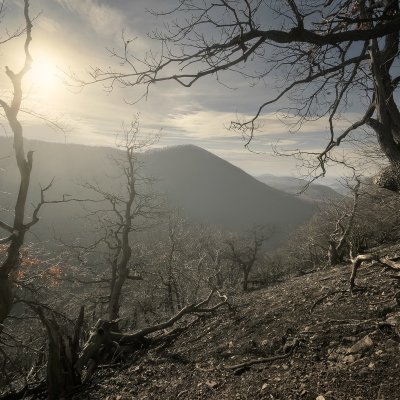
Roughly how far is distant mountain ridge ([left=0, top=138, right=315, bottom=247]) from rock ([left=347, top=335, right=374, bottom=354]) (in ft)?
279

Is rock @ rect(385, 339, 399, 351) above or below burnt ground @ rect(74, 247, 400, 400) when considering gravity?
above

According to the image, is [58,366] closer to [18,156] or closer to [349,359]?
[18,156]

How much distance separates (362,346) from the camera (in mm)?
3855

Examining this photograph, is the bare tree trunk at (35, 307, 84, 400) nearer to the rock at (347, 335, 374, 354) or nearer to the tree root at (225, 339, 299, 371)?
the tree root at (225, 339, 299, 371)

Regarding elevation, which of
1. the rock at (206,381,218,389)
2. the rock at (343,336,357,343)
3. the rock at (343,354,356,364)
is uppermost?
the rock at (343,336,357,343)

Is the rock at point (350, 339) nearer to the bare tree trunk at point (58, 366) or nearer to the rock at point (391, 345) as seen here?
the rock at point (391, 345)

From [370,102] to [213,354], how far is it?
15.8 ft

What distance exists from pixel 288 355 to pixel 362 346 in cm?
93

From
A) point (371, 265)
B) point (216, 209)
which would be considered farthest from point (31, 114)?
point (216, 209)

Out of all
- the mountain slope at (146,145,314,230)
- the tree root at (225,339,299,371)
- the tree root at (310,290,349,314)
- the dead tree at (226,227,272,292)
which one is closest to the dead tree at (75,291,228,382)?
the tree root at (225,339,299,371)

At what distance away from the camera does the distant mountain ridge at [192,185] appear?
97625 mm

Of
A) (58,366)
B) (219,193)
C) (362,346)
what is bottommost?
(58,366)

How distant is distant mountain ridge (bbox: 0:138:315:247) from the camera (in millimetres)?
97625

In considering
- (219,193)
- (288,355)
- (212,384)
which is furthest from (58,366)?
(219,193)
